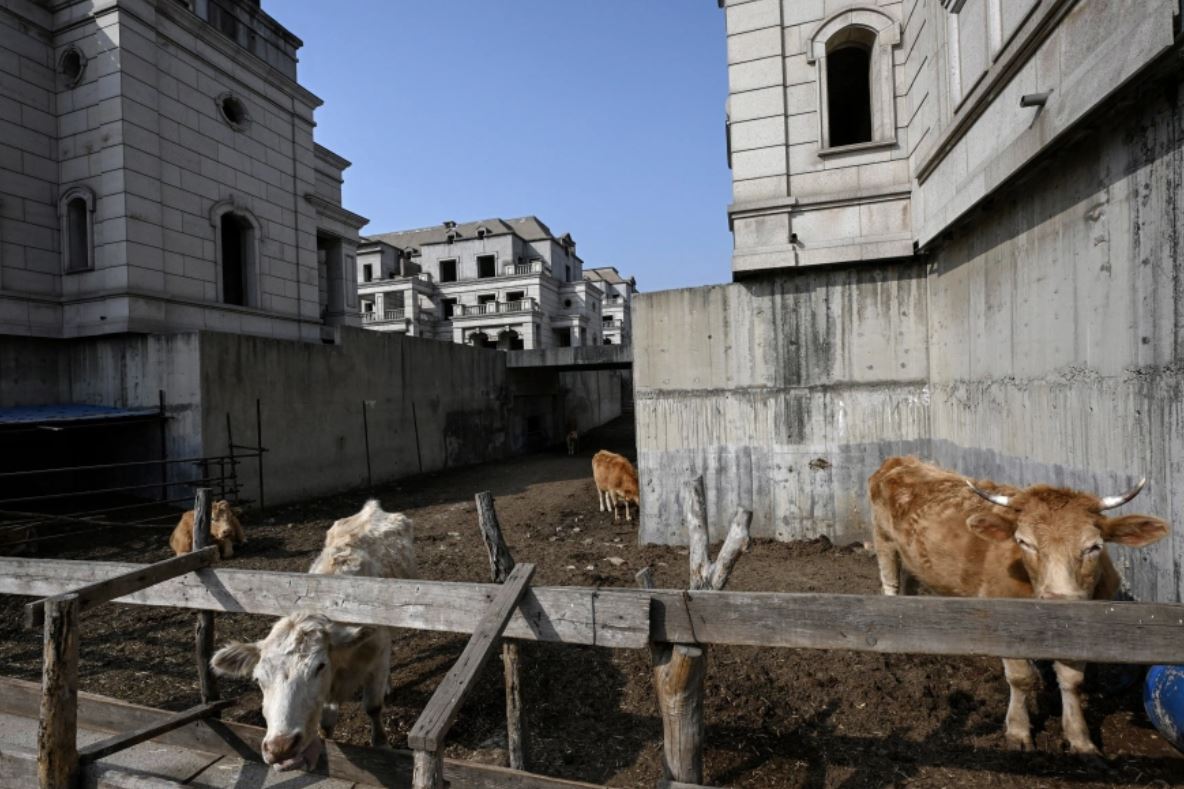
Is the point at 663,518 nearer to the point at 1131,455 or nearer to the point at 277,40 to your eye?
the point at 1131,455

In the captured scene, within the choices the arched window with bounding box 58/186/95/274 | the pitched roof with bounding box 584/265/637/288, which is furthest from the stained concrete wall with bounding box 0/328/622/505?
the pitched roof with bounding box 584/265/637/288

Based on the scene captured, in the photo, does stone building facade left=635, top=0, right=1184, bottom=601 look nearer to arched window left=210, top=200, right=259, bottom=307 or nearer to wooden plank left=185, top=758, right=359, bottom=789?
wooden plank left=185, top=758, right=359, bottom=789

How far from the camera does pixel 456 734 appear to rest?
4406mm

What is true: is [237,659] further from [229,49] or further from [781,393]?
[229,49]

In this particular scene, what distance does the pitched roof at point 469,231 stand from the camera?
45350 mm

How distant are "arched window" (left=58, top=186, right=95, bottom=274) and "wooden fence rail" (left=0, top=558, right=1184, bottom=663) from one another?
13907mm

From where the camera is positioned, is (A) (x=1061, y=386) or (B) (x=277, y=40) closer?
(A) (x=1061, y=386)

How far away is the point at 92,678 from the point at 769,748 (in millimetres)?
6239

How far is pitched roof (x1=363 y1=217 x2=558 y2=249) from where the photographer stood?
1785 inches

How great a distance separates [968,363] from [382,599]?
7.09 metres

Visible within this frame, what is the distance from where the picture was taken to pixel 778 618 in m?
2.66

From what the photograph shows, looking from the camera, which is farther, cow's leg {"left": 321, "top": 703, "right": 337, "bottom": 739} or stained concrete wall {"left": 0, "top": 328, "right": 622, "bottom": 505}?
stained concrete wall {"left": 0, "top": 328, "right": 622, "bottom": 505}

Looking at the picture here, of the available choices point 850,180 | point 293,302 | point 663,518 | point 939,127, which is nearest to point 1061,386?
point 939,127

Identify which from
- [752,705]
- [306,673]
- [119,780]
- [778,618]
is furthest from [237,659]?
[752,705]
